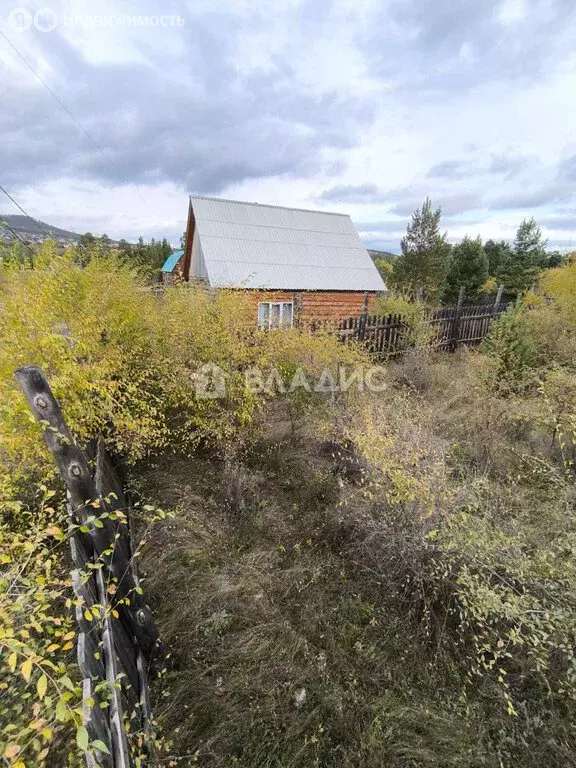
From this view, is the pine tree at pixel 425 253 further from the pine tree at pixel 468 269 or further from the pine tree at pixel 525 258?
the pine tree at pixel 525 258

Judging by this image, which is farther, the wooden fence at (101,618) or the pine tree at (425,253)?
the pine tree at (425,253)

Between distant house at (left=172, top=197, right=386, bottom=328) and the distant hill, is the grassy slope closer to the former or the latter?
the distant hill

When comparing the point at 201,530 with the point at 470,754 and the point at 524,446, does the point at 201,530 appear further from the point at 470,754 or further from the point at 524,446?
the point at 524,446

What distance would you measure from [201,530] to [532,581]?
3.07 meters

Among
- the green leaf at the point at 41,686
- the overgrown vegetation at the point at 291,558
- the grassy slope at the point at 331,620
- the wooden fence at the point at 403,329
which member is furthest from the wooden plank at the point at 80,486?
the wooden fence at the point at 403,329

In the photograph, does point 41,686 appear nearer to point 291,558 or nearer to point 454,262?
point 291,558

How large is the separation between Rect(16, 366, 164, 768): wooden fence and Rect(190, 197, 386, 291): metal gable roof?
10.1m

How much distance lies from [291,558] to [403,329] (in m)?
6.60

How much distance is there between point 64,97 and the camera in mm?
6305

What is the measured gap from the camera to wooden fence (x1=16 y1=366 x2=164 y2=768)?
5.33ft

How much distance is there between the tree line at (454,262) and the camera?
23.1 m

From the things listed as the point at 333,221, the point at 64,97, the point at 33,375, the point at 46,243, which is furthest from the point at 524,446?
the point at 333,221

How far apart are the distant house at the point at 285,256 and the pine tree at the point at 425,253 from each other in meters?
11.5

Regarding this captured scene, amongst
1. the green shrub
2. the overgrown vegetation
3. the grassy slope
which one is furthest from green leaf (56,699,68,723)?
the green shrub
